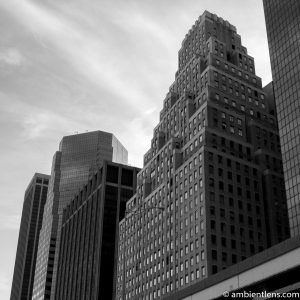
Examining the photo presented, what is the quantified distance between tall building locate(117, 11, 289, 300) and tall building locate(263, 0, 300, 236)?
19.4m

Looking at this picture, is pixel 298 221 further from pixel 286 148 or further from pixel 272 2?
pixel 272 2

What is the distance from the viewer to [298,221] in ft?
332

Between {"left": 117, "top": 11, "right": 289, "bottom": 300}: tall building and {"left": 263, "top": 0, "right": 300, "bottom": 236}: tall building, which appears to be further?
{"left": 117, "top": 11, "right": 289, "bottom": 300}: tall building

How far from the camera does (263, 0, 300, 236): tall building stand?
343ft

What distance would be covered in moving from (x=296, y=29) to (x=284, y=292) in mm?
76698

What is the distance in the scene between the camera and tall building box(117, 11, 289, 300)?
4707 inches

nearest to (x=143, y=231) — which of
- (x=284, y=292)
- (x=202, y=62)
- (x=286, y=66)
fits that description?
(x=202, y=62)

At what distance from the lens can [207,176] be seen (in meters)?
122

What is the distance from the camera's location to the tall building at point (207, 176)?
119562 millimetres

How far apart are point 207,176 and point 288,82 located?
27.6 metres

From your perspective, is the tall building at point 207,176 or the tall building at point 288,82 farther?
the tall building at point 207,176

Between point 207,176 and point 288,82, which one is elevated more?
point 288,82

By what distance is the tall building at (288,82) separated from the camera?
104 metres

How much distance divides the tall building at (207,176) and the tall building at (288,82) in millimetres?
19438
